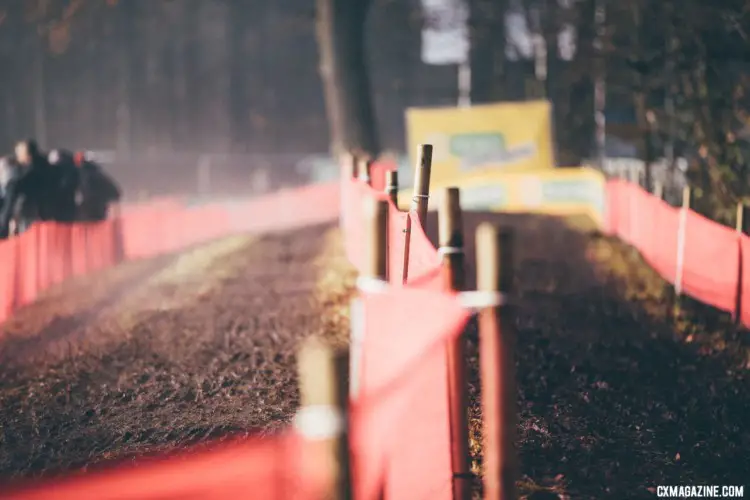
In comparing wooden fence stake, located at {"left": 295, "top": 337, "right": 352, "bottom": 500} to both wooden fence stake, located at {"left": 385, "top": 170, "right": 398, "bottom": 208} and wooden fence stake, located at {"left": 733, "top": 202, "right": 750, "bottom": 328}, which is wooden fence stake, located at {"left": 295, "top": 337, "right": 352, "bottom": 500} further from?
wooden fence stake, located at {"left": 733, "top": 202, "right": 750, "bottom": 328}

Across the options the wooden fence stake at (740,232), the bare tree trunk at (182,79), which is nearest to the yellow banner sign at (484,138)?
the wooden fence stake at (740,232)

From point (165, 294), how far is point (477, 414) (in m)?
6.54

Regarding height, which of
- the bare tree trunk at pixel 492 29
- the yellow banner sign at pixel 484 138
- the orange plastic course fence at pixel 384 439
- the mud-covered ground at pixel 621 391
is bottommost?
the mud-covered ground at pixel 621 391

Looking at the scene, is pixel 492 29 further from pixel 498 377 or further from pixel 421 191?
pixel 498 377

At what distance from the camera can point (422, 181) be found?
19.6ft

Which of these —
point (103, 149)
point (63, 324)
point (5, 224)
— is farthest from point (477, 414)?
point (103, 149)

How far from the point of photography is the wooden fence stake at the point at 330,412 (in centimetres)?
307

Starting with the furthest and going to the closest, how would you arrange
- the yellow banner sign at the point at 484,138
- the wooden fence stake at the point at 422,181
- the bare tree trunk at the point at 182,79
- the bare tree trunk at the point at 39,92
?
the bare tree trunk at the point at 182,79 → the bare tree trunk at the point at 39,92 → the yellow banner sign at the point at 484,138 → the wooden fence stake at the point at 422,181

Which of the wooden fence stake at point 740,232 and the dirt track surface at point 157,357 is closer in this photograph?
the dirt track surface at point 157,357

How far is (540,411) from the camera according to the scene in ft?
20.3

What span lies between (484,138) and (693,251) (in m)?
12.7

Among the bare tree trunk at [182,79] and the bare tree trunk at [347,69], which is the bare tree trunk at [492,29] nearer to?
the bare tree trunk at [182,79]

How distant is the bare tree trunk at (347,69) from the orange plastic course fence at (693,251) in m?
9.95

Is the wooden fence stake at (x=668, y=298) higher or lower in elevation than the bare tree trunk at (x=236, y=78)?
lower
